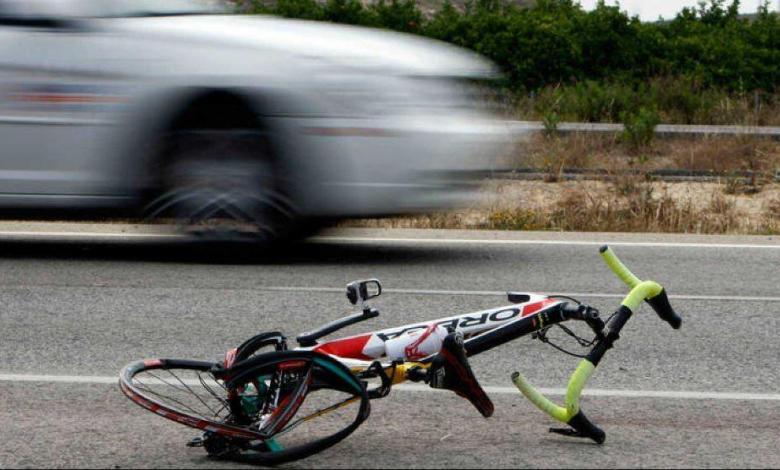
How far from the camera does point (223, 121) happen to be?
9031 mm

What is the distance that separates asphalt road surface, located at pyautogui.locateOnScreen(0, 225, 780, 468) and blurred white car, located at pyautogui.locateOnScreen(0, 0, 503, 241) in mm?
434

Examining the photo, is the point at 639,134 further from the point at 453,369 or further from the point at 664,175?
the point at 453,369

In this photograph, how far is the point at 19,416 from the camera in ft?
18.0

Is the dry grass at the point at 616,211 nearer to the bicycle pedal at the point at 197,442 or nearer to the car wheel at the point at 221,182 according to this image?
the car wheel at the point at 221,182

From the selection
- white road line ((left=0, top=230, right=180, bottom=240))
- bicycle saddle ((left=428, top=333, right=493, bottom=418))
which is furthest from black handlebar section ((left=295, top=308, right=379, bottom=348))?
white road line ((left=0, top=230, right=180, bottom=240))

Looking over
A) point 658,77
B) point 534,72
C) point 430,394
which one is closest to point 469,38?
point 534,72

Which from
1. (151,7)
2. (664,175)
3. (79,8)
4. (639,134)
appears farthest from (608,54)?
(79,8)

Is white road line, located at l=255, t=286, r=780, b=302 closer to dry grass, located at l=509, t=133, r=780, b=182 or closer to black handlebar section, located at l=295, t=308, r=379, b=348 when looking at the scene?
black handlebar section, located at l=295, t=308, r=379, b=348

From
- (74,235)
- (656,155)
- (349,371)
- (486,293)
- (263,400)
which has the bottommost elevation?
(656,155)

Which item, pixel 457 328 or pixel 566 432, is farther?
pixel 566 432

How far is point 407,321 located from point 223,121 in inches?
84.7

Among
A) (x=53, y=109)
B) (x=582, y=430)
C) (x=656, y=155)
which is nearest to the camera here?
(x=582, y=430)

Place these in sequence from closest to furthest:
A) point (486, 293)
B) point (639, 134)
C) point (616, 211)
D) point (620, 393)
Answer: point (620, 393)
point (486, 293)
point (616, 211)
point (639, 134)

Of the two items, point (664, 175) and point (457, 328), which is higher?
point (457, 328)
